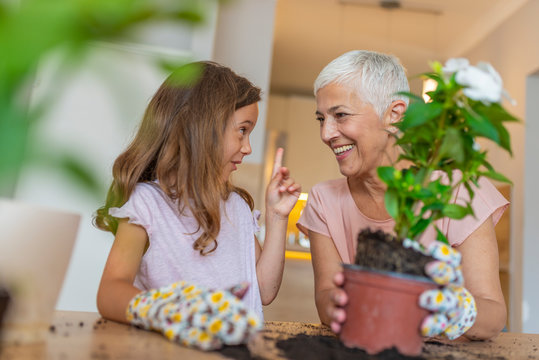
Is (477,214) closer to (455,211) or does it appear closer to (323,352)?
(455,211)

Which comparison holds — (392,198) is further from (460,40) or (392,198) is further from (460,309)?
(460,40)

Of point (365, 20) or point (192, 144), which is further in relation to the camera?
point (365, 20)

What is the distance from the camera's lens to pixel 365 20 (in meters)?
5.04

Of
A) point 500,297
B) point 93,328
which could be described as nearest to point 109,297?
point 93,328

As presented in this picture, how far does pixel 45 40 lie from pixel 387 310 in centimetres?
64

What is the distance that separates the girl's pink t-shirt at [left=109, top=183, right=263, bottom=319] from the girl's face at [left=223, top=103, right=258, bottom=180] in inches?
6.1

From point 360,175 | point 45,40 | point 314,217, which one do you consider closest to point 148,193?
point 314,217

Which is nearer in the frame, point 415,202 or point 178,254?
point 415,202

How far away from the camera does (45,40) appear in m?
0.22

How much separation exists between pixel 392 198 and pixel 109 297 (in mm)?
545

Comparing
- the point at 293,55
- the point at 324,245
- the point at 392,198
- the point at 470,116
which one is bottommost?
the point at 324,245

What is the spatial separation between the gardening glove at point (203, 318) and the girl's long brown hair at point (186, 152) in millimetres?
525

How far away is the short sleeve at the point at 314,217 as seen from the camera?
4.91 feet

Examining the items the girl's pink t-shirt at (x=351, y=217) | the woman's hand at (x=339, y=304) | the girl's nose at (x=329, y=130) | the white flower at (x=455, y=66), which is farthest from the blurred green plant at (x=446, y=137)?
the girl's nose at (x=329, y=130)
